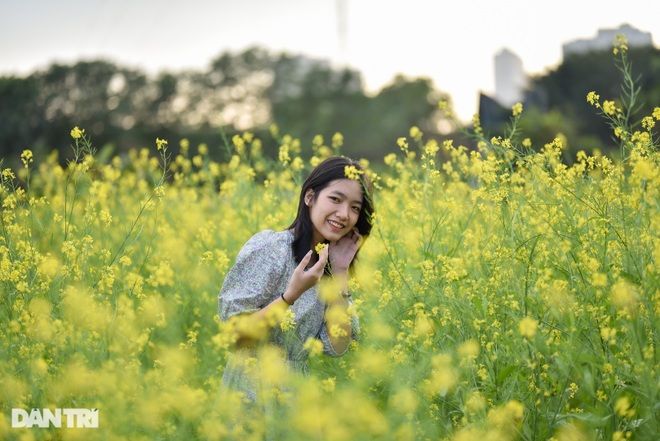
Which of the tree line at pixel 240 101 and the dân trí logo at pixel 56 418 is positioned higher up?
the tree line at pixel 240 101

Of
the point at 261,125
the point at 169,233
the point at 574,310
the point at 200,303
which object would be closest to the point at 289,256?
the point at 574,310

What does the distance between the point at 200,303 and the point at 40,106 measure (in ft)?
83.2

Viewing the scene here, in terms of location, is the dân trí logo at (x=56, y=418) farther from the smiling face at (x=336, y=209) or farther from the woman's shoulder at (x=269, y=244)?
the smiling face at (x=336, y=209)

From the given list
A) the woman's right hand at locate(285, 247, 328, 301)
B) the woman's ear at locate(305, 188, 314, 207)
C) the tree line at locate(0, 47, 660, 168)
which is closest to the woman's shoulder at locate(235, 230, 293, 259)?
the woman's ear at locate(305, 188, 314, 207)

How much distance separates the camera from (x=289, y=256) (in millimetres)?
2764

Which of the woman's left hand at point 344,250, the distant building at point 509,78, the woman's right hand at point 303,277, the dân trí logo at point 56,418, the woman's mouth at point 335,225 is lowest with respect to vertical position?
the dân trí logo at point 56,418

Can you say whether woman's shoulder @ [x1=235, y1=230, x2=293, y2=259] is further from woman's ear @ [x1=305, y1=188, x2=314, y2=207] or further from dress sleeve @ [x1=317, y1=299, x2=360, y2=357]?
dress sleeve @ [x1=317, y1=299, x2=360, y2=357]

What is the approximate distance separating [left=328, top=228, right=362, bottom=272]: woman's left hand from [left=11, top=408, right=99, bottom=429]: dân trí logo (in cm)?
88

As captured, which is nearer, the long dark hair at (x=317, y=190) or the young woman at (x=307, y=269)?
the young woman at (x=307, y=269)

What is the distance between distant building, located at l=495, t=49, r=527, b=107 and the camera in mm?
21766

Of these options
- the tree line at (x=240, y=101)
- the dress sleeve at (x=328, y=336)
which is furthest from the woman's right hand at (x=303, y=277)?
the tree line at (x=240, y=101)

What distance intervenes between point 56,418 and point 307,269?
90cm

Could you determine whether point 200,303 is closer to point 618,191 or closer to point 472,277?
point 472,277

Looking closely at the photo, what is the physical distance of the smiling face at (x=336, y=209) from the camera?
9.01 feet
